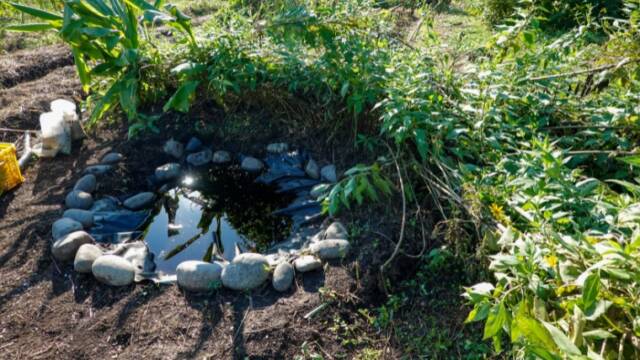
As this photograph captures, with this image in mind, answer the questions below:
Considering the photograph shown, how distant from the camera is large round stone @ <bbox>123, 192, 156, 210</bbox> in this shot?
129 inches

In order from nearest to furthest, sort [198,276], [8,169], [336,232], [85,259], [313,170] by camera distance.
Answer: [198,276] → [85,259] → [336,232] → [8,169] → [313,170]

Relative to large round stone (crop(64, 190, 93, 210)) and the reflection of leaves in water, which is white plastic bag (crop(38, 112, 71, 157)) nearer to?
large round stone (crop(64, 190, 93, 210))

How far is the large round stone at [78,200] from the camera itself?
10.4ft

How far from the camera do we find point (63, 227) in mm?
2840

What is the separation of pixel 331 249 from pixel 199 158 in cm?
166

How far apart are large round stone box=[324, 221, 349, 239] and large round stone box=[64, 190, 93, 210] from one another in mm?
1677

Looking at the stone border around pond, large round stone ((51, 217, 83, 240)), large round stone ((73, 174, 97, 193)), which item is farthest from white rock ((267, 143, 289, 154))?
large round stone ((51, 217, 83, 240))

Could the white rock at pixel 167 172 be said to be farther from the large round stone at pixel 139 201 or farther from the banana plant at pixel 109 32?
the banana plant at pixel 109 32

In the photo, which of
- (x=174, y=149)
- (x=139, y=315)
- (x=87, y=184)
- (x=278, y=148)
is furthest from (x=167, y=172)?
(x=139, y=315)

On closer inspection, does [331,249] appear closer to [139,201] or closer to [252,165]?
[252,165]

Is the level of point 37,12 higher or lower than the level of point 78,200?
higher

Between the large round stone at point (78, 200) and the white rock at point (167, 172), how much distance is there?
53cm

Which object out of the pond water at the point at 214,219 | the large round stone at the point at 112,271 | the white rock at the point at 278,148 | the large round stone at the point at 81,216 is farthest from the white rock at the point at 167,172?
the large round stone at the point at 112,271

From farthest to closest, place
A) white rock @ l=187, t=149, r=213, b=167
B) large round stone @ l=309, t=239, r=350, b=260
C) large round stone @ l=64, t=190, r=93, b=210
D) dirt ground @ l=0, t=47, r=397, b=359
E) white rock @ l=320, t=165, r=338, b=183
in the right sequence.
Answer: white rock @ l=187, t=149, r=213, b=167 < white rock @ l=320, t=165, r=338, b=183 < large round stone @ l=64, t=190, r=93, b=210 < large round stone @ l=309, t=239, r=350, b=260 < dirt ground @ l=0, t=47, r=397, b=359
